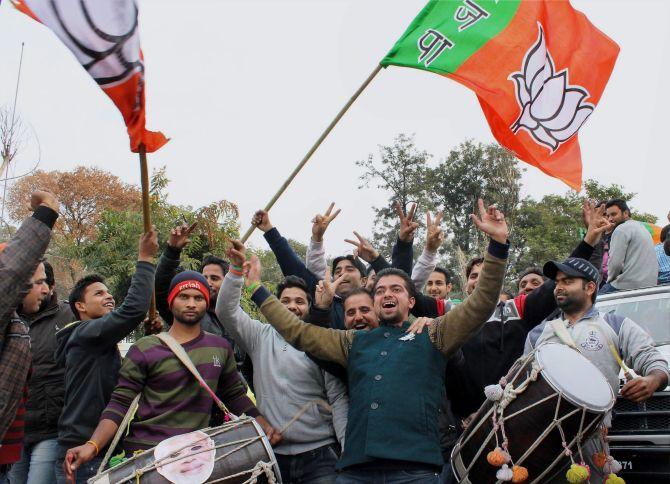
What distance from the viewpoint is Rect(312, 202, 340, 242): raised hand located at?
589 cm

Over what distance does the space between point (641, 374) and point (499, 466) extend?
132cm

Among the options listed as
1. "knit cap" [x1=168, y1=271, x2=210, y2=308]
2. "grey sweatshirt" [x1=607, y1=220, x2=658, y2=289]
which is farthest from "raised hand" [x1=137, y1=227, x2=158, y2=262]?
"grey sweatshirt" [x1=607, y1=220, x2=658, y2=289]

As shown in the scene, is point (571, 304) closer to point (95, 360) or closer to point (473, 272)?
point (473, 272)

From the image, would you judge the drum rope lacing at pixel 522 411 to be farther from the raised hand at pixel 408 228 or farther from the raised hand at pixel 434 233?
the raised hand at pixel 408 228

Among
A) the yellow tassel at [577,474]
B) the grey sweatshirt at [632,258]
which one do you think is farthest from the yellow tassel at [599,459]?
the grey sweatshirt at [632,258]

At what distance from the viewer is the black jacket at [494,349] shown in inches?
180

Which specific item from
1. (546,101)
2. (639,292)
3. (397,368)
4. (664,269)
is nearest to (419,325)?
(397,368)

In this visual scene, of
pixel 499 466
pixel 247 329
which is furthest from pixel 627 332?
pixel 247 329

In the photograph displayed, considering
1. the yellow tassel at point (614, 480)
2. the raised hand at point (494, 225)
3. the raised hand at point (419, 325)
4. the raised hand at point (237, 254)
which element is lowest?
the yellow tassel at point (614, 480)

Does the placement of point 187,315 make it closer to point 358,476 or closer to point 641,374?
point 358,476

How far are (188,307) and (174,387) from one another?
53 centimetres

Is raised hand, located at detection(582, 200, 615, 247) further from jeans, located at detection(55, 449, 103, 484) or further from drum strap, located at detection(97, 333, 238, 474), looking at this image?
jeans, located at detection(55, 449, 103, 484)

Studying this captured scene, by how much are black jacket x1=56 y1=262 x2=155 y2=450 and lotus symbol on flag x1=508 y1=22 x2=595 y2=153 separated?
3345 millimetres

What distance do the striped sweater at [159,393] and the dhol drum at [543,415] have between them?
164 centimetres
